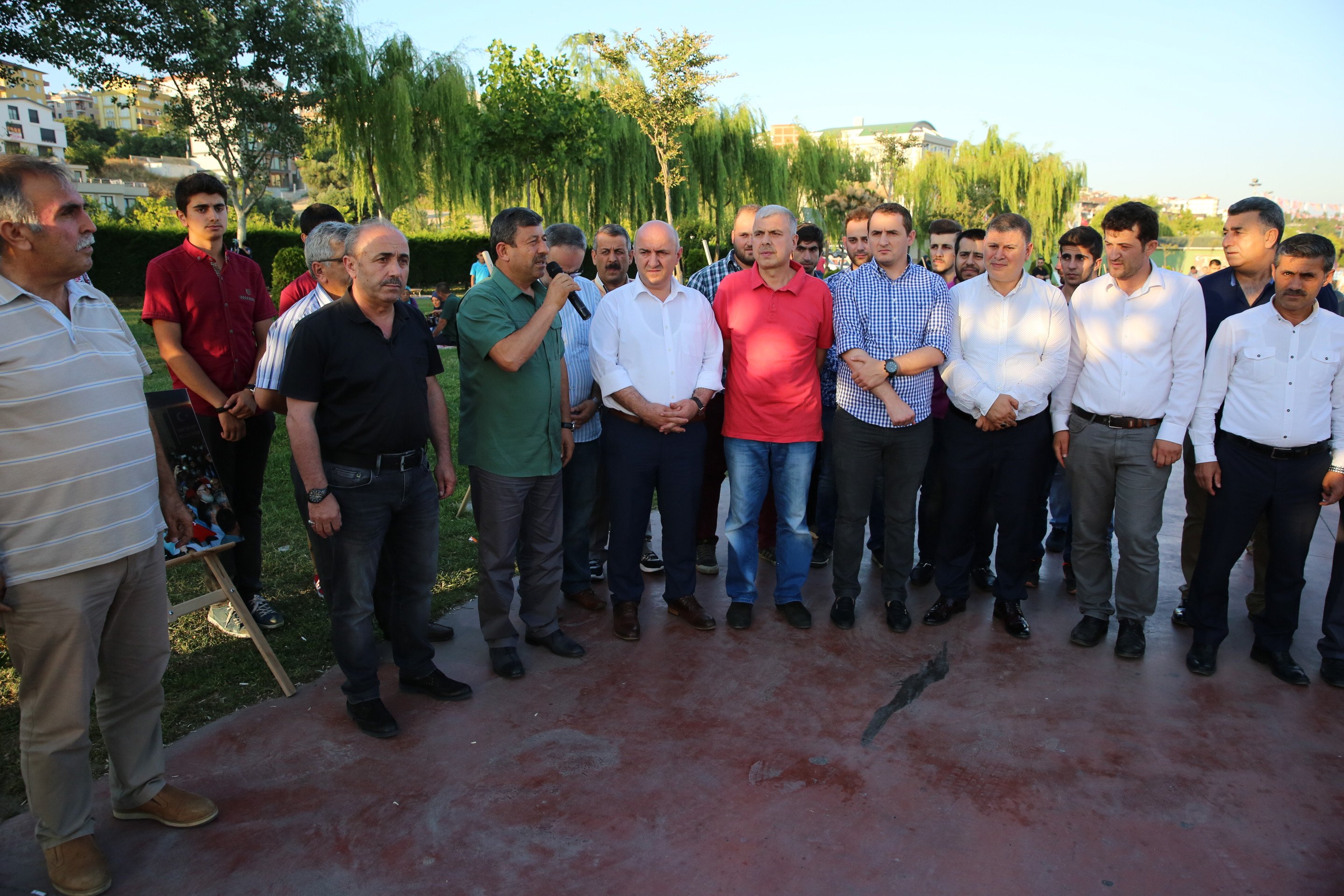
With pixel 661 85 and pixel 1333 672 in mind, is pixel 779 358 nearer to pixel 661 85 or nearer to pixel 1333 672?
pixel 1333 672

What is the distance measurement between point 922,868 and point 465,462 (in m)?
2.49

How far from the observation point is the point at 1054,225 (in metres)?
36.6

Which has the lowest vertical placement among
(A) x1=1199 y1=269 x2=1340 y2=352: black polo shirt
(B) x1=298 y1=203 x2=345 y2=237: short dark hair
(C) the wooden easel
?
(C) the wooden easel

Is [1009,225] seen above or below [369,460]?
above

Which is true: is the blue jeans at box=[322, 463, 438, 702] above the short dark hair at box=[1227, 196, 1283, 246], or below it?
below

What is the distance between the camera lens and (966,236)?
6039mm

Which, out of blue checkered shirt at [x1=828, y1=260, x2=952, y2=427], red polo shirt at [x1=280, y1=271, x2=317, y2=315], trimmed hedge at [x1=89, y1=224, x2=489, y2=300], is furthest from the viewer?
trimmed hedge at [x1=89, y1=224, x2=489, y2=300]

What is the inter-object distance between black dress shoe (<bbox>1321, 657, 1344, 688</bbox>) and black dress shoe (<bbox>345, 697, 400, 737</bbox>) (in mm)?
4124

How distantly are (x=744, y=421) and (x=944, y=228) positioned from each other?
2871 millimetres

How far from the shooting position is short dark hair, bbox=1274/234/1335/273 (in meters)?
3.69

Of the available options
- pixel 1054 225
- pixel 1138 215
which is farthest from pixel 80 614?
pixel 1054 225

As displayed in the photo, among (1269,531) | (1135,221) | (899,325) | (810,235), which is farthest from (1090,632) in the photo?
(810,235)

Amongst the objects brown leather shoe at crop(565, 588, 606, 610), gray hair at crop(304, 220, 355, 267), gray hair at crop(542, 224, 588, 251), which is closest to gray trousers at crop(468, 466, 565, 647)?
brown leather shoe at crop(565, 588, 606, 610)

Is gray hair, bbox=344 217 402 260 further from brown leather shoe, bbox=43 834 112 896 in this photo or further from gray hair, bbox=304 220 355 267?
brown leather shoe, bbox=43 834 112 896
